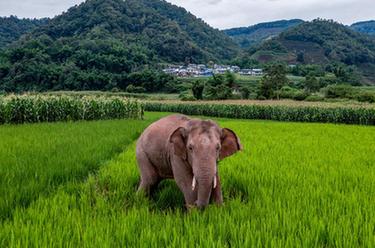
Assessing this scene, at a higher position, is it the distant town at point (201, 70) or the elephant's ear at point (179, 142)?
the distant town at point (201, 70)

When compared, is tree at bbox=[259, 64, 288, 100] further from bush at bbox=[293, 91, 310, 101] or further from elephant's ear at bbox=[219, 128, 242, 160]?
elephant's ear at bbox=[219, 128, 242, 160]

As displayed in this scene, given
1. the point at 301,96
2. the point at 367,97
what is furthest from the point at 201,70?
the point at 367,97

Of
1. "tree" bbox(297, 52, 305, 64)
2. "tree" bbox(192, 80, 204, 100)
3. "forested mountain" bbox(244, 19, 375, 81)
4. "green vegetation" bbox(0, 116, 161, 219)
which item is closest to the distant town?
"forested mountain" bbox(244, 19, 375, 81)

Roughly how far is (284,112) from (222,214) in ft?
109

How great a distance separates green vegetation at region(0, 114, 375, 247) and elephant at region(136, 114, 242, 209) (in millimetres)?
200

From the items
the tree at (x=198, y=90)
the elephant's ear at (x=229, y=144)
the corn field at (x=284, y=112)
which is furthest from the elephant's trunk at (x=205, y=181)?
the tree at (x=198, y=90)

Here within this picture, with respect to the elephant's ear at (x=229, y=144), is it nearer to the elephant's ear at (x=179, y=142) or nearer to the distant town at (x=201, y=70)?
the elephant's ear at (x=179, y=142)

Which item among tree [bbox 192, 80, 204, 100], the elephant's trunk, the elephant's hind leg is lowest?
tree [bbox 192, 80, 204, 100]

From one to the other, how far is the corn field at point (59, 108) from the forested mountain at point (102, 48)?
48.6m

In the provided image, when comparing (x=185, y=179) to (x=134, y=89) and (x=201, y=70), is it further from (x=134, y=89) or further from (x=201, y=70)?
(x=201, y=70)

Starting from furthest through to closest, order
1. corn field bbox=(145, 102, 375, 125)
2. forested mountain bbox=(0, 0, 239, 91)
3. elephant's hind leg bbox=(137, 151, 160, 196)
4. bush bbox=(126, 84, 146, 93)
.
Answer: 1. bush bbox=(126, 84, 146, 93)
2. forested mountain bbox=(0, 0, 239, 91)
3. corn field bbox=(145, 102, 375, 125)
4. elephant's hind leg bbox=(137, 151, 160, 196)

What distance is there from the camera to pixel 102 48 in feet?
296

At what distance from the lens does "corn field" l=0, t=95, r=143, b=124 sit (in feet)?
62.5

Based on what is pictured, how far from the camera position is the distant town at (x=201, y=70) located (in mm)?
98756
